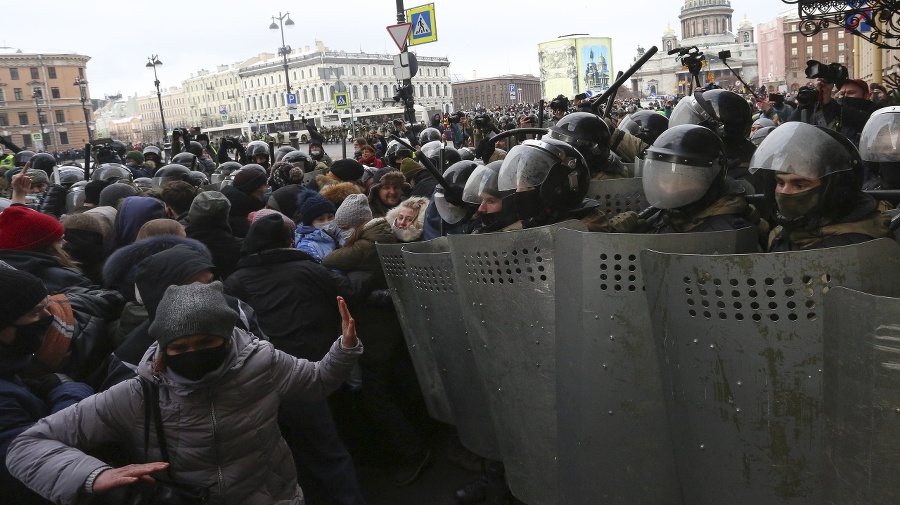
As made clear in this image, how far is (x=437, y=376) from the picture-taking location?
12.0 ft

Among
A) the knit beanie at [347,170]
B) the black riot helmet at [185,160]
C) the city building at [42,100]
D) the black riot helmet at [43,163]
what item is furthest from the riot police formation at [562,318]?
the city building at [42,100]

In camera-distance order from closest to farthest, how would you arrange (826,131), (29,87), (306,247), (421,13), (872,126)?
(826,131) → (872,126) → (306,247) → (421,13) → (29,87)

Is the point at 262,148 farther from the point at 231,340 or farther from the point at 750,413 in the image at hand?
the point at 750,413

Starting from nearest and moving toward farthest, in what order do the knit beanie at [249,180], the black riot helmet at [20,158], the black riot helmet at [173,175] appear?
the knit beanie at [249,180] → the black riot helmet at [173,175] → the black riot helmet at [20,158]

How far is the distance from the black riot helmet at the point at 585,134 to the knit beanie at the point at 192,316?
8.76 feet

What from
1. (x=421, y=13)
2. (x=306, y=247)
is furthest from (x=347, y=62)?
(x=306, y=247)

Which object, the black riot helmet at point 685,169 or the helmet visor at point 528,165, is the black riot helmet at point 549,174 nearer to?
the helmet visor at point 528,165

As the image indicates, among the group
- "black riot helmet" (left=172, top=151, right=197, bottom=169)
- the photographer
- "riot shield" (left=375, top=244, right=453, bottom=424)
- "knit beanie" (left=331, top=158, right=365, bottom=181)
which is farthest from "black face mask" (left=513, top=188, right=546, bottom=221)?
"black riot helmet" (left=172, top=151, right=197, bottom=169)

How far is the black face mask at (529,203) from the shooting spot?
3303mm

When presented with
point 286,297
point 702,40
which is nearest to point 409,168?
point 286,297

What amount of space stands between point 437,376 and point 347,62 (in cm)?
11167

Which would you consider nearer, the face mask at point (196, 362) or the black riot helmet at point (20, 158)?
the face mask at point (196, 362)

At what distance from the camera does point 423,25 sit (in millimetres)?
12703

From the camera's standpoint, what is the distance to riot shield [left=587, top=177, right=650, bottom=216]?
13.7ft
